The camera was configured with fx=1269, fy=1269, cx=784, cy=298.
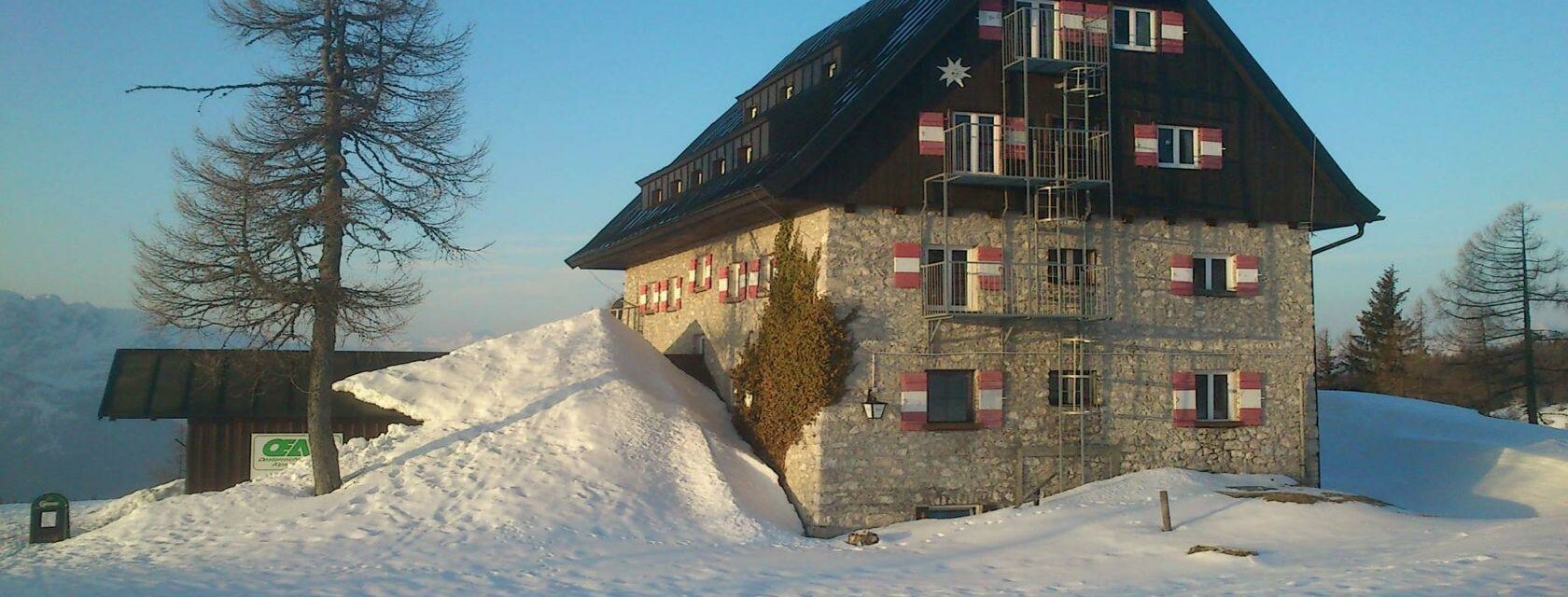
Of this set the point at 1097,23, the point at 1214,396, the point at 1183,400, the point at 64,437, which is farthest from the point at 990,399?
the point at 64,437

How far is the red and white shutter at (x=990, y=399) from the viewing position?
70.9ft

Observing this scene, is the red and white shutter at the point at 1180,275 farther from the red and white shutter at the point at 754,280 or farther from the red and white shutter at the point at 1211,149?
the red and white shutter at the point at 754,280

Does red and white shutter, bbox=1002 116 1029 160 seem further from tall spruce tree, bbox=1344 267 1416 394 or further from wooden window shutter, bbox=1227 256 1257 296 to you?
tall spruce tree, bbox=1344 267 1416 394

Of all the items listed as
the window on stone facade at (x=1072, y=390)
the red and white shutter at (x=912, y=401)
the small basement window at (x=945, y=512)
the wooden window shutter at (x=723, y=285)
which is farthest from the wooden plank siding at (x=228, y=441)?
the window on stone facade at (x=1072, y=390)

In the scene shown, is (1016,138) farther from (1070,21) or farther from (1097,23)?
(1097,23)

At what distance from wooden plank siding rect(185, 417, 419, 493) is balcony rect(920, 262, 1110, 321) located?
10.6m

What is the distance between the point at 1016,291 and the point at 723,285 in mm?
6840

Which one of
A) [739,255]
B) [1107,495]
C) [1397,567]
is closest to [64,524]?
[739,255]

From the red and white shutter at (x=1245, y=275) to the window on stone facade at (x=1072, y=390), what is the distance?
11.6 feet

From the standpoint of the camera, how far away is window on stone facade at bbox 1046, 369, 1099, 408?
22156 millimetres

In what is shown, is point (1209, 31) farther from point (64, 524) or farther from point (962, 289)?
point (64, 524)

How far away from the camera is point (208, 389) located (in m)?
25.4

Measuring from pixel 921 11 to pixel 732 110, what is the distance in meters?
11.4

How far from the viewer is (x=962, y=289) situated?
2206 centimetres
